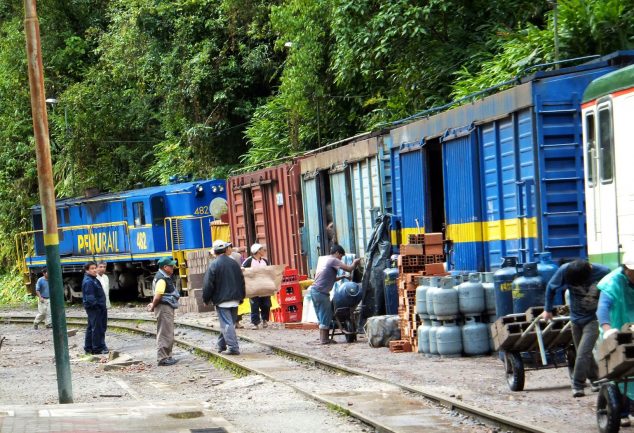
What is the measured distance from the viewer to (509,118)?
15086 millimetres

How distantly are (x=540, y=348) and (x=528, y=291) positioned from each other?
230 centimetres

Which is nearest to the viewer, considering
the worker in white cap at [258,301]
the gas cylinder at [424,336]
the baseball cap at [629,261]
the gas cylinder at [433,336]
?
the baseball cap at [629,261]

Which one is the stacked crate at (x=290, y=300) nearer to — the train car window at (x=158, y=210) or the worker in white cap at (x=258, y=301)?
the worker in white cap at (x=258, y=301)

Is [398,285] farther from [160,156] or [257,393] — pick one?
[160,156]

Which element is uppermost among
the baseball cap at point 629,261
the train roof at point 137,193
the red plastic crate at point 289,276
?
the train roof at point 137,193

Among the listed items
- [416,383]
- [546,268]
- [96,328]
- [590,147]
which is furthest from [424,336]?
[96,328]

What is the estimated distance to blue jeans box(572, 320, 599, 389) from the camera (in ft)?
32.8

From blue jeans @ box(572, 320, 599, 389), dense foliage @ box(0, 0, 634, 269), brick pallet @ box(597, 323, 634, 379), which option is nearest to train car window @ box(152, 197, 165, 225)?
dense foliage @ box(0, 0, 634, 269)

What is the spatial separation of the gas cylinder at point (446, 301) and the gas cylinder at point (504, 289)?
920 mm

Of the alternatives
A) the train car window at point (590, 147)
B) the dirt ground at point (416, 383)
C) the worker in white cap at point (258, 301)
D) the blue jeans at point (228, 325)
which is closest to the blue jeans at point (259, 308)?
the worker in white cap at point (258, 301)

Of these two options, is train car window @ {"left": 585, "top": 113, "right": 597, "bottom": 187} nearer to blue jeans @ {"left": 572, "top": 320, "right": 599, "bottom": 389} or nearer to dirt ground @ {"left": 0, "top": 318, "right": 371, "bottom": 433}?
blue jeans @ {"left": 572, "top": 320, "right": 599, "bottom": 389}

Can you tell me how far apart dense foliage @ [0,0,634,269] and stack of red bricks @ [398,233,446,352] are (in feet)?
17.2

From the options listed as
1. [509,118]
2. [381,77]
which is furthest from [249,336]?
[381,77]

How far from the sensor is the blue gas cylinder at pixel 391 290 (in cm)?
1803
